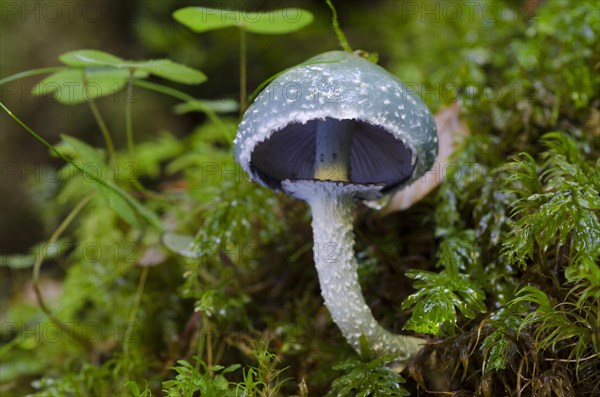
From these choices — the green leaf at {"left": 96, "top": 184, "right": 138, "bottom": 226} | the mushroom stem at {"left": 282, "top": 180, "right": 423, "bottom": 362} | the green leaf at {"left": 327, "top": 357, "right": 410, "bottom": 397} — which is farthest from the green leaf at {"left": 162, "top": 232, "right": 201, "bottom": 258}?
the green leaf at {"left": 327, "top": 357, "right": 410, "bottom": 397}

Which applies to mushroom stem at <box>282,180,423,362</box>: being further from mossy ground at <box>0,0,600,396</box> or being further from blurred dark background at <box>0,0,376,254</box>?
blurred dark background at <box>0,0,376,254</box>

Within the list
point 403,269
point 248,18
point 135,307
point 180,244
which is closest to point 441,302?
point 403,269

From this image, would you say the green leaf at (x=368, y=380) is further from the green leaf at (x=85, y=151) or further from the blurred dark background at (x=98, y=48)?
the blurred dark background at (x=98, y=48)

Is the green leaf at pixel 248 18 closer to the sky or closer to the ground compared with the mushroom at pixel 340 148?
closer to the sky

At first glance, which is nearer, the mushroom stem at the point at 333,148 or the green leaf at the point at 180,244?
the mushroom stem at the point at 333,148

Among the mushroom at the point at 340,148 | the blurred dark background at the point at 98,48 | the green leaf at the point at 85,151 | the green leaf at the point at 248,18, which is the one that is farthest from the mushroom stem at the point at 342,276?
the blurred dark background at the point at 98,48

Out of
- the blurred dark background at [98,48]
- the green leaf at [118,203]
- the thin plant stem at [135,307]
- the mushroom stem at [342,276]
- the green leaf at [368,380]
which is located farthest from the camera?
the blurred dark background at [98,48]

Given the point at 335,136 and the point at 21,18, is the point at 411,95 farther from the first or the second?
the point at 21,18

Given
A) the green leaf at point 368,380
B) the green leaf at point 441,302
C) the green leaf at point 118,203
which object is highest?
the green leaf at point 118,203

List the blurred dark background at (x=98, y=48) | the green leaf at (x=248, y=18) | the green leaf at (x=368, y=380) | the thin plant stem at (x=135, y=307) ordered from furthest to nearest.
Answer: the blurred dark background at (x=98, y=48) < the thin plant stem at (x=135, y=307) < the green leaf at (x=248, y=18) < the green leaf at (x=368, y=380)
